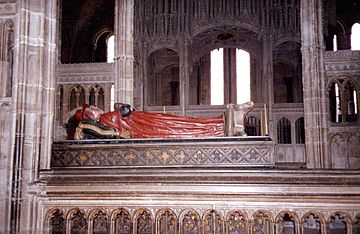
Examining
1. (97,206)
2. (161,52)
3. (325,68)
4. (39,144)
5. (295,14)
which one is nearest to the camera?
(97,206)

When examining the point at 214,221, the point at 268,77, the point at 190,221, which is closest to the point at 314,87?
the point at 268,77

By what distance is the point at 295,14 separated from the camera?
63.7ft

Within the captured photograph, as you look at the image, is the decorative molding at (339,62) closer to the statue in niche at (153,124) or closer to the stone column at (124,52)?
the stone column at (124,52)

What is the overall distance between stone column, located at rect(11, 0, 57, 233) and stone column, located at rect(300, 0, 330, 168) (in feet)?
31.9

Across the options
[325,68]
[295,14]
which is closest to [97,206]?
[325,68]

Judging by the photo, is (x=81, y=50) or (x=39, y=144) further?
(x=81, y=50)

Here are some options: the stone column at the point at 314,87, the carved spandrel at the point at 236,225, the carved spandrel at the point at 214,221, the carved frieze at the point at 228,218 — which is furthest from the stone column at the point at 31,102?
the stone column at the point at 314,87

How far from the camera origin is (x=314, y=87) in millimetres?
14523

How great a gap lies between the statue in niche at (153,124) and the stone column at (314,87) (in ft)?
25.1

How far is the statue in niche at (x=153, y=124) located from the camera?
23.3ft

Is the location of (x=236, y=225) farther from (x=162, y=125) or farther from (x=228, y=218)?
(x=162, y=125)

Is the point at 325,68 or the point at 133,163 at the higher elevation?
the point at 325,68

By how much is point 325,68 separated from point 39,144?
38.7 ft

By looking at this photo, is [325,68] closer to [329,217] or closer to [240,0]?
[240,0]
